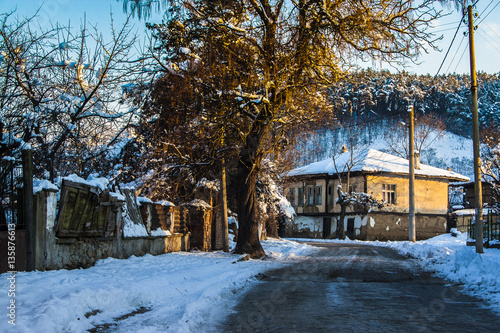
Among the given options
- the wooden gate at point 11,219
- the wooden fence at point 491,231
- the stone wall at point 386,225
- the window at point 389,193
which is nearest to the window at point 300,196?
the stone wall at point 386,225

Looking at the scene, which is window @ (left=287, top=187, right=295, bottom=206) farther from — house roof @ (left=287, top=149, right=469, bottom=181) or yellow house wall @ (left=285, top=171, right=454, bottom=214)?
yellow house wall @ (left=285, top=171, right=454, bottom=214)

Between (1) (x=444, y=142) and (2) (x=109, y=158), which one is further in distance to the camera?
(1) (x=444, y=142)

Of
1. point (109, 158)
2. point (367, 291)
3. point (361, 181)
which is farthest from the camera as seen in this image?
point (361, 181)

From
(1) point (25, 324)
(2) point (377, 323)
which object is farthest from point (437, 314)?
(1) point (25, 324)

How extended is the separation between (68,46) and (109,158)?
936 cm

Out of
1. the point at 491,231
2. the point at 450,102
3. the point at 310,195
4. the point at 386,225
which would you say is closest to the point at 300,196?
the point at 310,195

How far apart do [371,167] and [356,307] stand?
40219mm

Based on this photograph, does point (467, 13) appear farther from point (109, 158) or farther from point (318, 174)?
point (318, 174)

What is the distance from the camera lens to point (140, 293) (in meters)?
7.53

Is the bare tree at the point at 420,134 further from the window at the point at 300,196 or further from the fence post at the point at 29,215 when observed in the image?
the fence post at the point at 29,215

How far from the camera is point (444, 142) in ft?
402

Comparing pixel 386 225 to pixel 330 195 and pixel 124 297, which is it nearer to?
pixel 330 195

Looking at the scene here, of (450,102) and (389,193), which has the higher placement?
(450,102)

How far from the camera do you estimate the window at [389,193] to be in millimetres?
46406
